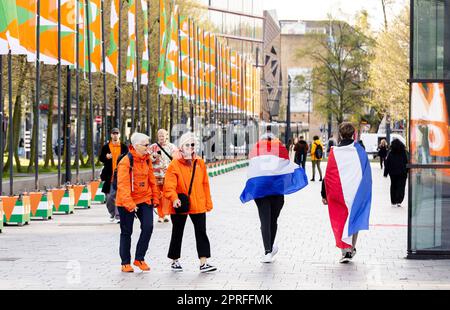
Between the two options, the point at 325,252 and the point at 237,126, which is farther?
the point at 237,126

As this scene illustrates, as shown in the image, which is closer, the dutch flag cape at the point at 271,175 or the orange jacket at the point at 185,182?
the orange jacket at the point at 185,182

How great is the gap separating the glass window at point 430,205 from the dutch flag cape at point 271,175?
4.92ft

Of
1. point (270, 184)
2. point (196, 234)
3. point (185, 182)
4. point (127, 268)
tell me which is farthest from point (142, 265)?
point (270, 184)

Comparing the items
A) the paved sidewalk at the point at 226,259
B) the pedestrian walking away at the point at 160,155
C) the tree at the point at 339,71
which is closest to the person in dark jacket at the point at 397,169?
the paved sidewalk at the point at 226,259

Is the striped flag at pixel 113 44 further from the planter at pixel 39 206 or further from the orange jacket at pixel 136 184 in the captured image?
the orange jacket at pixel 136 184

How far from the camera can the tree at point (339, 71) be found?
95.3 meters

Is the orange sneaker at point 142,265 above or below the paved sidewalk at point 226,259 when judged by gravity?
above

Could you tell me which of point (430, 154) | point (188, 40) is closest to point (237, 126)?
point (188, 40)

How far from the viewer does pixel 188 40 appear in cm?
5238

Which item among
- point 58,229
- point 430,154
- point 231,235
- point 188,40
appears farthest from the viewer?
point 188,40

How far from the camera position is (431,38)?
618 inches

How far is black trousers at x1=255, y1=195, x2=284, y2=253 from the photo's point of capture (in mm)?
15683
